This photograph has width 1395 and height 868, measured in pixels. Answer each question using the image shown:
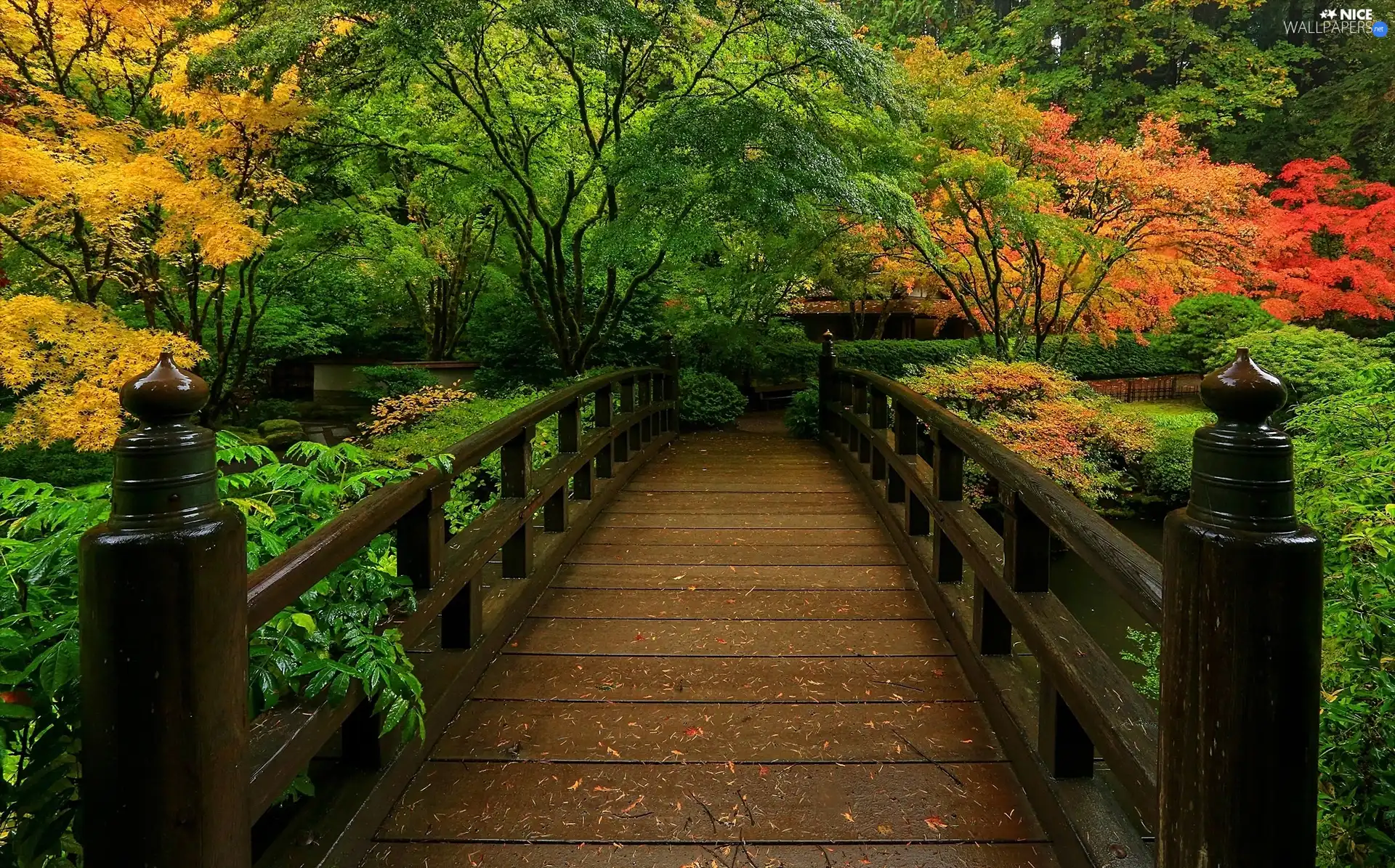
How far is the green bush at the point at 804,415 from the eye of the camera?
30.1 ft

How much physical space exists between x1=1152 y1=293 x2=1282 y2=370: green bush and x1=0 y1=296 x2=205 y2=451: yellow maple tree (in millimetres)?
13897

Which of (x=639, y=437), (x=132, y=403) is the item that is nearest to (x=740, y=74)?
Result: (x=639, y=437)

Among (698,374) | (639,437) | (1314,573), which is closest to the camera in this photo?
(1314,573)

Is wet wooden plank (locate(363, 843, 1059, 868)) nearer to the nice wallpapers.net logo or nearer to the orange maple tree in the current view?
the orange maple tree

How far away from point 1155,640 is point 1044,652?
3.08m

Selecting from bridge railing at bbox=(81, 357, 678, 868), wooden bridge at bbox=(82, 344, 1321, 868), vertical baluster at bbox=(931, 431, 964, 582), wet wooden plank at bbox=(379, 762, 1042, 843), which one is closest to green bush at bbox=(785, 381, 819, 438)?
wooden bridge at bbox=(82, 344, 1321, 868)

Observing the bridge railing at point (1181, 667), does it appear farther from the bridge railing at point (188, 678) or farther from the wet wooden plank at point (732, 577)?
the bridge railing at point (188, 678)

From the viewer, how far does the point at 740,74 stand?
22.0ft

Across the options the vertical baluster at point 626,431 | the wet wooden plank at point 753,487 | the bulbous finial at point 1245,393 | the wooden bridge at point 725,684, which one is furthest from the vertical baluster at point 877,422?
the bulbous finial at point 1245,393

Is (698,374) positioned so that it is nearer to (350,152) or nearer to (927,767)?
(350,152)

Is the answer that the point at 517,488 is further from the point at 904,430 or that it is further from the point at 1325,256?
the point at 1325,256

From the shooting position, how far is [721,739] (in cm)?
218

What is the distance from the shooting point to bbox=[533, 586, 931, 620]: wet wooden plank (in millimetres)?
3090

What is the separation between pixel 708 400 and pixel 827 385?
91.7 inches
